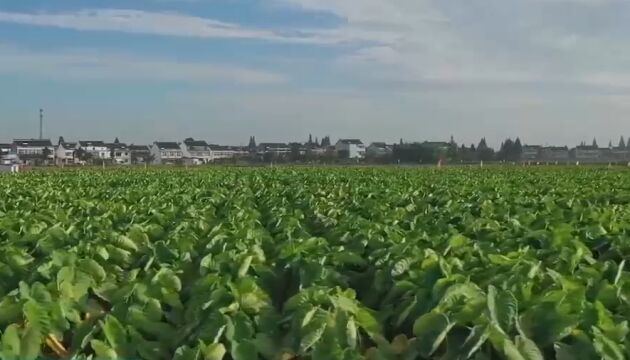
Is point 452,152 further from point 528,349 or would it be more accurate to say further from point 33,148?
point 528,349

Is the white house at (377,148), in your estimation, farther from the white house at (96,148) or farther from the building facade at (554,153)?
the white house at (96,148)

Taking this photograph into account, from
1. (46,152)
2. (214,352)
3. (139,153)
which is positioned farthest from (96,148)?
(214,352)

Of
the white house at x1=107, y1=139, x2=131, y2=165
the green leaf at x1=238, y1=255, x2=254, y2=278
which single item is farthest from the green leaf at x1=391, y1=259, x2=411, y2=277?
the white house at x1=107, y1=139, x2=131, y2=165

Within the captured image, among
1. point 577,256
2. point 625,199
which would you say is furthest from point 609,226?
point 625,199

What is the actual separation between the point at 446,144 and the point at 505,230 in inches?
4964

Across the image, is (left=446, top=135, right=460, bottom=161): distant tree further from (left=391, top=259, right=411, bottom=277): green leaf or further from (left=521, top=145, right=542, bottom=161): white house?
(left=391, top=259, right=411, bottom=277): green leaf

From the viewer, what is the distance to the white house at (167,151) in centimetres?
14350

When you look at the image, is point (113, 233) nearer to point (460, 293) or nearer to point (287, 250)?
point (287, 250)

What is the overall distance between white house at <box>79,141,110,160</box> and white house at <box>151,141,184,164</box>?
8.29 metres

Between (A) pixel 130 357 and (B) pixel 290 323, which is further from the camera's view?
(B) pixel 290 323

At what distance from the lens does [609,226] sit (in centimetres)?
714

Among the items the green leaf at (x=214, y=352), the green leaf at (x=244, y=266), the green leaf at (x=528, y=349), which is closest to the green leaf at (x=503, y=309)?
the green leaf at (x=528, y=349)

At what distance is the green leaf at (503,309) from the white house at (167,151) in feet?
459

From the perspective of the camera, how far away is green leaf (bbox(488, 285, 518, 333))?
319 centimetres
